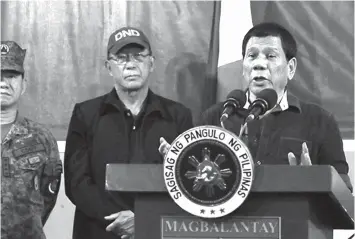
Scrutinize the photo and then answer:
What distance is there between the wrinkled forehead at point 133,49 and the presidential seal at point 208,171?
1.68 metres

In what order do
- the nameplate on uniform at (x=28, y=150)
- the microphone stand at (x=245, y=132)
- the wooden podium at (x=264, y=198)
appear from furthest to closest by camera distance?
the nameplate on uniform at (x=28, y=150), the microphone stand at (x=245, y=132), the wooden podium at (x=264, y=198)

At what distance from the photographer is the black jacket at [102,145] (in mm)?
3862

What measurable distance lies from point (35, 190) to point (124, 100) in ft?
1.89

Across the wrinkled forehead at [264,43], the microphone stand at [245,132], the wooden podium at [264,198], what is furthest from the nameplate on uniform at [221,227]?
the wrinkled forehead at [264,43]

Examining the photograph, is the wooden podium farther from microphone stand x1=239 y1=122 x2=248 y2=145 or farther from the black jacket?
the black jacket

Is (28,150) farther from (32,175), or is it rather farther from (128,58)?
(128,58)

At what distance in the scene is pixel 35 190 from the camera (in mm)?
3961

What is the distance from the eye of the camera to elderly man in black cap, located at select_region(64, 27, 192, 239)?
388 cm

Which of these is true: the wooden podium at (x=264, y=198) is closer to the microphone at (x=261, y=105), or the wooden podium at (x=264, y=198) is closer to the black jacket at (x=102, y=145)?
the microphone at (x=261, y=105)

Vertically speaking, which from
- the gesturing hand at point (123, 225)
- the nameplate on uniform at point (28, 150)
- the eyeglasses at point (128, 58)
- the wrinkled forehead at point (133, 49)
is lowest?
the gesturing hand at point (123, 225)

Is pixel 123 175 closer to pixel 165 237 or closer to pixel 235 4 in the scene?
pixel 165 237

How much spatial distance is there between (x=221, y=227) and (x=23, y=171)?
165 cm

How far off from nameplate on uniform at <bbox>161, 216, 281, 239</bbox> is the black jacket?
1253 millimetres

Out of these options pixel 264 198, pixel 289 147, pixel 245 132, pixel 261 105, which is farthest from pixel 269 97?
pixel 289 147
